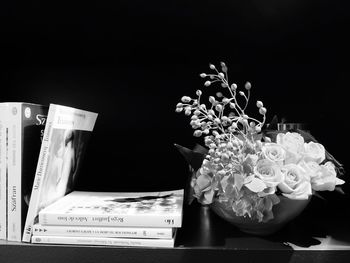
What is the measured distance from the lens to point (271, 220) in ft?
2.48

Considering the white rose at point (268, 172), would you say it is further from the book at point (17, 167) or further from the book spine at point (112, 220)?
the book at point (17, 167)

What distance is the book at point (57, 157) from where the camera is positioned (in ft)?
2.47

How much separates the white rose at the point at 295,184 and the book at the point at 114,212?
0.20 metres

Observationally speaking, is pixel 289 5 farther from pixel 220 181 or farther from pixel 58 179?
pixel 58 179

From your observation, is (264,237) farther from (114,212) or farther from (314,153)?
(114,212)

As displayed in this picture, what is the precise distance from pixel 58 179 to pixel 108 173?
29 centimetres

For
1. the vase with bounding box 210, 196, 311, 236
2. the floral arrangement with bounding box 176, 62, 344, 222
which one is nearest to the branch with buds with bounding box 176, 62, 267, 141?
the floral arrangement with bounding box 176, 62, 344, 222

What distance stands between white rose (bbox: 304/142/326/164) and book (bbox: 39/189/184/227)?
273 mm

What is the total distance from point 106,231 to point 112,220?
0.02 meters

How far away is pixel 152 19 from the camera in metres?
1.08

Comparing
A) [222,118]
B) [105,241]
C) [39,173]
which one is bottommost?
[105,241]

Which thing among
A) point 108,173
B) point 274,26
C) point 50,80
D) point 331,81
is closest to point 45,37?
point 50,80

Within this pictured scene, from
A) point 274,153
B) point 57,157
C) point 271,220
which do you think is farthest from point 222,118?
point 57,157

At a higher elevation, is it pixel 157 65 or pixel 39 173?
pixel 157 65
